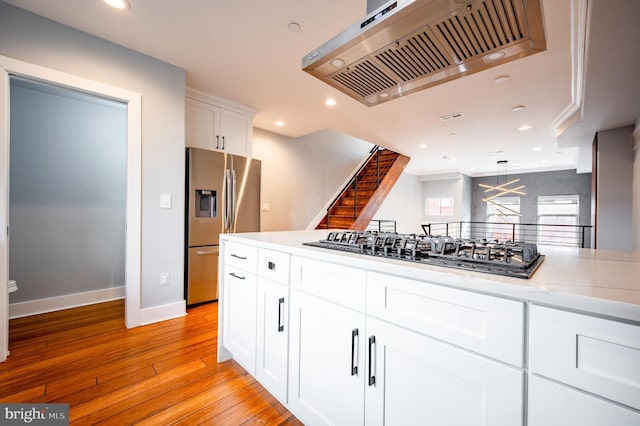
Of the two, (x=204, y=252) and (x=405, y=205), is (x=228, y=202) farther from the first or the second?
(x=405, y=205)

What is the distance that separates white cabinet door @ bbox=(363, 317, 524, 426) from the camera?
683mm

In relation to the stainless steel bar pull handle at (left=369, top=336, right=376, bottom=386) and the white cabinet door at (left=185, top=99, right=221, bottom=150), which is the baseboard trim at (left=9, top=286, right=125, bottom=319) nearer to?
the white cabinet door at (left=185, top=99, right=221, bottom=150)

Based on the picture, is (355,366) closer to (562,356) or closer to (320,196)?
(562,356)

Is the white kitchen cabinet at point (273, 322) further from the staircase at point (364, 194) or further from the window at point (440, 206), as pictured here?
the window at point (440, 206)

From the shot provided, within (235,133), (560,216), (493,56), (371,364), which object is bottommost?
(371,364)

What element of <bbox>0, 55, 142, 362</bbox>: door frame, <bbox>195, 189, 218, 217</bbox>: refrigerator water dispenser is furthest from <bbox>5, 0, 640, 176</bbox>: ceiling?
<bbox>195, 189, 218, 217</bbox>: refrigerator water dispenser

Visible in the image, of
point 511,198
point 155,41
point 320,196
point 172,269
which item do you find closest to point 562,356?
point 172,269

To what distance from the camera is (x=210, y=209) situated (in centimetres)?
305

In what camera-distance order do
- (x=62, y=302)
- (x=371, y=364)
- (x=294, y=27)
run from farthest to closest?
(x=62, y=302) → (x=294, y=27) → (x=371, y=364)

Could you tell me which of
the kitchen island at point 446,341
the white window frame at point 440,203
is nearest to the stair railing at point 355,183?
the white window frame at point 440,203

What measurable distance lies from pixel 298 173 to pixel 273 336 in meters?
3.96

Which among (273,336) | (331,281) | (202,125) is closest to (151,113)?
(202,125)

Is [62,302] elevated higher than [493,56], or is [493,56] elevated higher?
[493,56]

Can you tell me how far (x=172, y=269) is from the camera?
2.64 m
